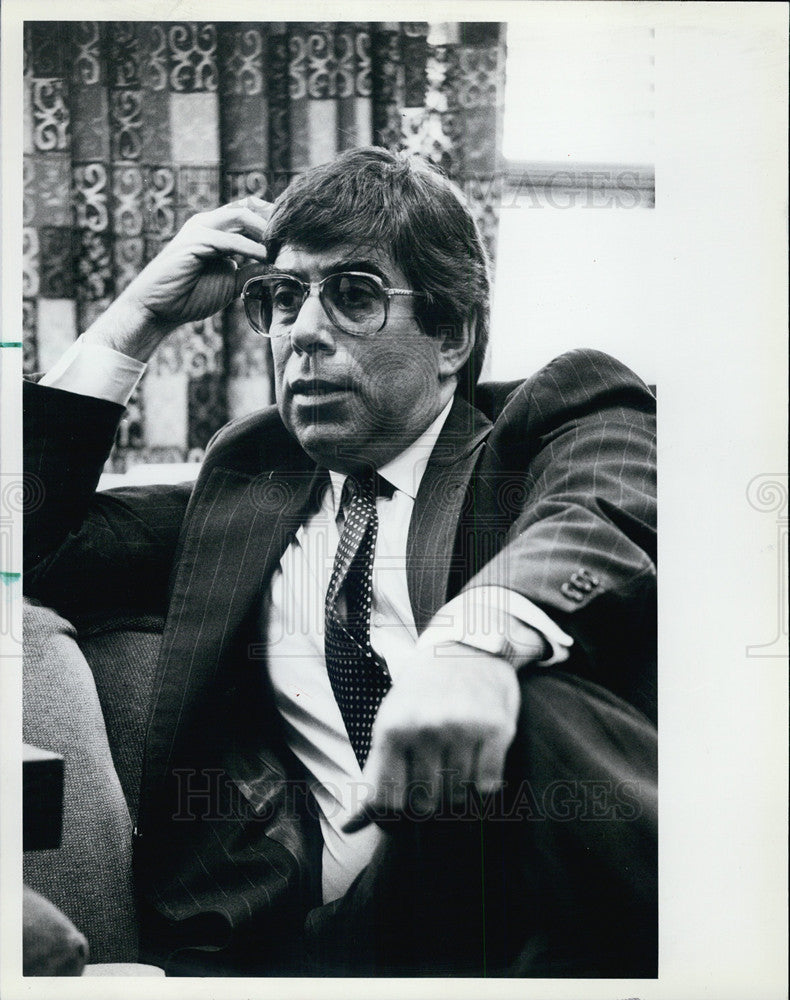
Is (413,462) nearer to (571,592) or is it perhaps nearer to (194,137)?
(571,592)

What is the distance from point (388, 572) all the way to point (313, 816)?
2.06ft

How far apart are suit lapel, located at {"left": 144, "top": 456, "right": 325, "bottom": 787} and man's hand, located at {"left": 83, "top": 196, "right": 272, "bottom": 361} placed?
1.31 ft

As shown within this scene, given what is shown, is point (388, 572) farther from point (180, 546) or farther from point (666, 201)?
point (666, 201)

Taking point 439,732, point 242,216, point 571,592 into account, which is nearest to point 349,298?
point 242,216

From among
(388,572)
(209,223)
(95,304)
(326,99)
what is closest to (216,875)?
(388,572)

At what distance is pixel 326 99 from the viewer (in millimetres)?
2535

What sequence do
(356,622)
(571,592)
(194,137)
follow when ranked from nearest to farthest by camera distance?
(571,592)
(356,622)
(194,137)

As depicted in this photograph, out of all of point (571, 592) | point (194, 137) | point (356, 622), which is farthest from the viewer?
point (194, 137)

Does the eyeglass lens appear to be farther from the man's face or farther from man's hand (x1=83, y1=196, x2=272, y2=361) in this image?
man's hand (x1=83, y1=196, x2=272, y2=361)

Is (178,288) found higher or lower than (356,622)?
higher

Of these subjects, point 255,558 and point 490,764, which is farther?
point 255,558

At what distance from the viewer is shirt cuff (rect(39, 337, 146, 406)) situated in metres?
2.50

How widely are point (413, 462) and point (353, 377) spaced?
26 cm

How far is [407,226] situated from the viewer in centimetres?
244
